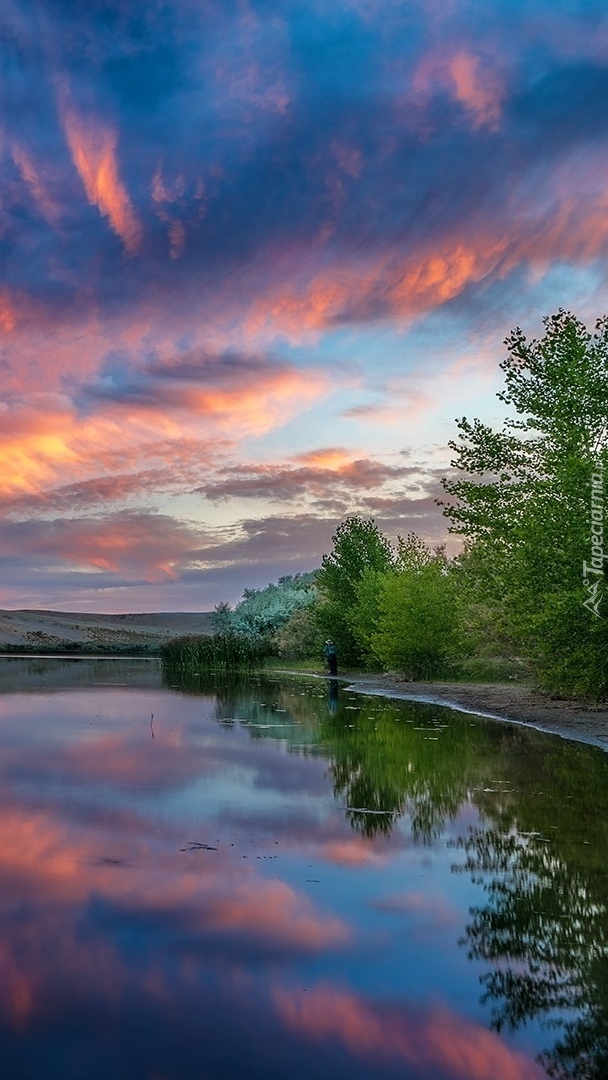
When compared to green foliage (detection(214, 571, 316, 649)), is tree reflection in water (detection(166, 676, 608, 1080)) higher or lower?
lower

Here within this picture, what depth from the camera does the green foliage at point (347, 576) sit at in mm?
59844

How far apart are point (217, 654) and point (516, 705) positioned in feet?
143

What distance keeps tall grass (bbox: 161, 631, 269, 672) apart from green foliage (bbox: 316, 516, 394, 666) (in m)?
8.52

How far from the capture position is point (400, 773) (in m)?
14.4

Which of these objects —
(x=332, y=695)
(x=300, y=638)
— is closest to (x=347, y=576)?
(x=300, y=638)

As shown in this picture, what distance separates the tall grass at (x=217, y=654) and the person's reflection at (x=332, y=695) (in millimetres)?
20919

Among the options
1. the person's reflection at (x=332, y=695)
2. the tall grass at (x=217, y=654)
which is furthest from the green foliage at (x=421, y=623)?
the tall grass at (x=217, y=654)

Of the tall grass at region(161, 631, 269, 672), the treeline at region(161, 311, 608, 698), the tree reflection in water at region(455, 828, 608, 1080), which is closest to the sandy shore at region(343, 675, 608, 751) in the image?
the treeline at region(161, 311, 608, 698)

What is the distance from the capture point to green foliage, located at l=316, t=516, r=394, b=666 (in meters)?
59.8

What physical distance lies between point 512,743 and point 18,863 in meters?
12.4

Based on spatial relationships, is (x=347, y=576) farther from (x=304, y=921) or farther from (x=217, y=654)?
(x=304, y=921)

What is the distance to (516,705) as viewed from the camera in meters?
28.9

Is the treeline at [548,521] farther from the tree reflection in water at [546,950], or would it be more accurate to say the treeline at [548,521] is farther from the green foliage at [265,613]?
the green foliage at [265,613]

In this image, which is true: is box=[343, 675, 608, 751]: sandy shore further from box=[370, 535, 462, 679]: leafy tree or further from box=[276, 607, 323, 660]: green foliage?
box=[276, 607, 323, 660]: green foliage
